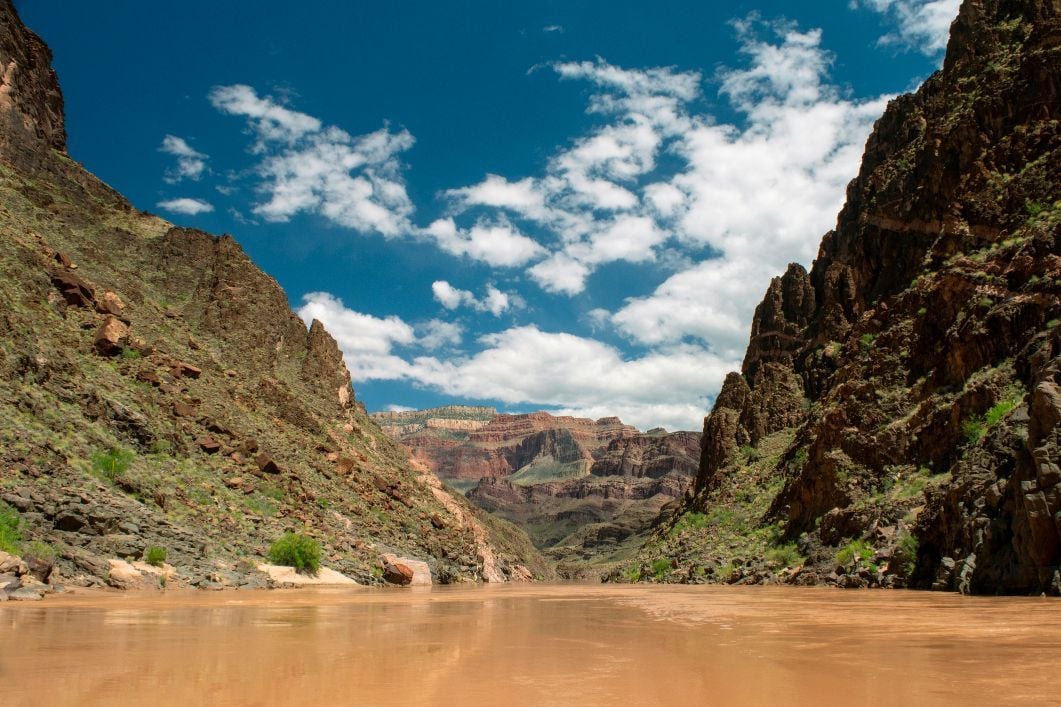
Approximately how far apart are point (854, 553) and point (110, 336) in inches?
1730

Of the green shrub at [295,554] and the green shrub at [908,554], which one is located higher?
the green shrub at [908,554]

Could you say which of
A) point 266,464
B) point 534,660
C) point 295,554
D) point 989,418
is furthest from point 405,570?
point 534,660

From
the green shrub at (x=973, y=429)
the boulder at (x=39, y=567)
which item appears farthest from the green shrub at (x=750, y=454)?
the boulder at (x=39, y=567)

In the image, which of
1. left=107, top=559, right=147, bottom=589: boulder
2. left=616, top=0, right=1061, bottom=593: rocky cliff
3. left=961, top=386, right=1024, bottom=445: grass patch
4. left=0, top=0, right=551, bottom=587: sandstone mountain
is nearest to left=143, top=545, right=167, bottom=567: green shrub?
left=0, top=0, right=551, bottom=587: sandstone mountain

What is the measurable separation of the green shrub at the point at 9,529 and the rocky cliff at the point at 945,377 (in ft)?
93.6

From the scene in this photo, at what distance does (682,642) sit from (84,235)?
63.7 meters

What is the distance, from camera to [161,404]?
44062mm

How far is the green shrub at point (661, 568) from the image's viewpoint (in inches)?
2248

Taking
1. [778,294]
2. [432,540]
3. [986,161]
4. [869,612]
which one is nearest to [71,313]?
[432,540]

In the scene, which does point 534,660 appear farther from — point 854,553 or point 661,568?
point 661,568

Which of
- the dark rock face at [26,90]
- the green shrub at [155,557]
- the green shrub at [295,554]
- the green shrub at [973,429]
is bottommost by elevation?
the green shrub at [295,554]

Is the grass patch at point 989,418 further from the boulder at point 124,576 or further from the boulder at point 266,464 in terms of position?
the boulder at point 266,464

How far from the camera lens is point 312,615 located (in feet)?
52.8

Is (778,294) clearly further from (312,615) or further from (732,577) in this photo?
(312,615)
